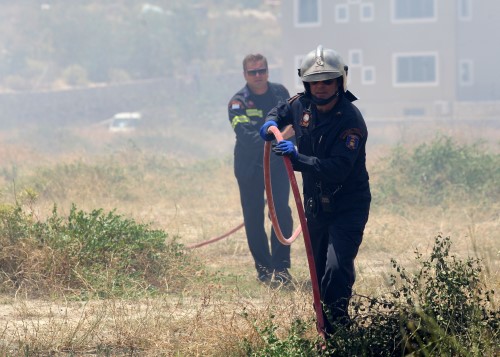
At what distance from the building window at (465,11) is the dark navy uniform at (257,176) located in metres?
38.4

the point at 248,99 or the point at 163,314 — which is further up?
the point at 248,99

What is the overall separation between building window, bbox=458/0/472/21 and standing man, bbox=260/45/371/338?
135 feet

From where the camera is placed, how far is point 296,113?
5.68 metres

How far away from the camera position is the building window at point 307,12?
148ft

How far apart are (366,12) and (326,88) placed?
3982 cm

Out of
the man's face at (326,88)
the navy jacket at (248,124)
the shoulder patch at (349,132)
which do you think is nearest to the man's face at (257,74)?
the navy jacket at (248,124)

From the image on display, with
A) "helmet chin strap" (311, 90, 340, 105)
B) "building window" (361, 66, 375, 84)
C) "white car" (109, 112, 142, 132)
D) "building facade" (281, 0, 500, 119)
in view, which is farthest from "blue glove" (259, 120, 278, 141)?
"building window" (361, 66, 375, 84)

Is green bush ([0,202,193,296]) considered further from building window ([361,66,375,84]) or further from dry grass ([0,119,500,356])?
building window ([361,66,375,84])

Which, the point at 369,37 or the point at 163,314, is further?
the point at 369,37

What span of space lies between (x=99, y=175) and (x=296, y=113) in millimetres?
10296

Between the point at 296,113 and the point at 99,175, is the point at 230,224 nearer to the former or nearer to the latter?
the point at 99,175

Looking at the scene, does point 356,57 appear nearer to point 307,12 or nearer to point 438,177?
point 307,12

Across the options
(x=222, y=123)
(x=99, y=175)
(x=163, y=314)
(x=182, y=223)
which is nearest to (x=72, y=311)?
(x=163, y=314)

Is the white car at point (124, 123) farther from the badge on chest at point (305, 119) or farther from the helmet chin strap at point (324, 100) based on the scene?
the helmet chin strap at point (324, 100)
